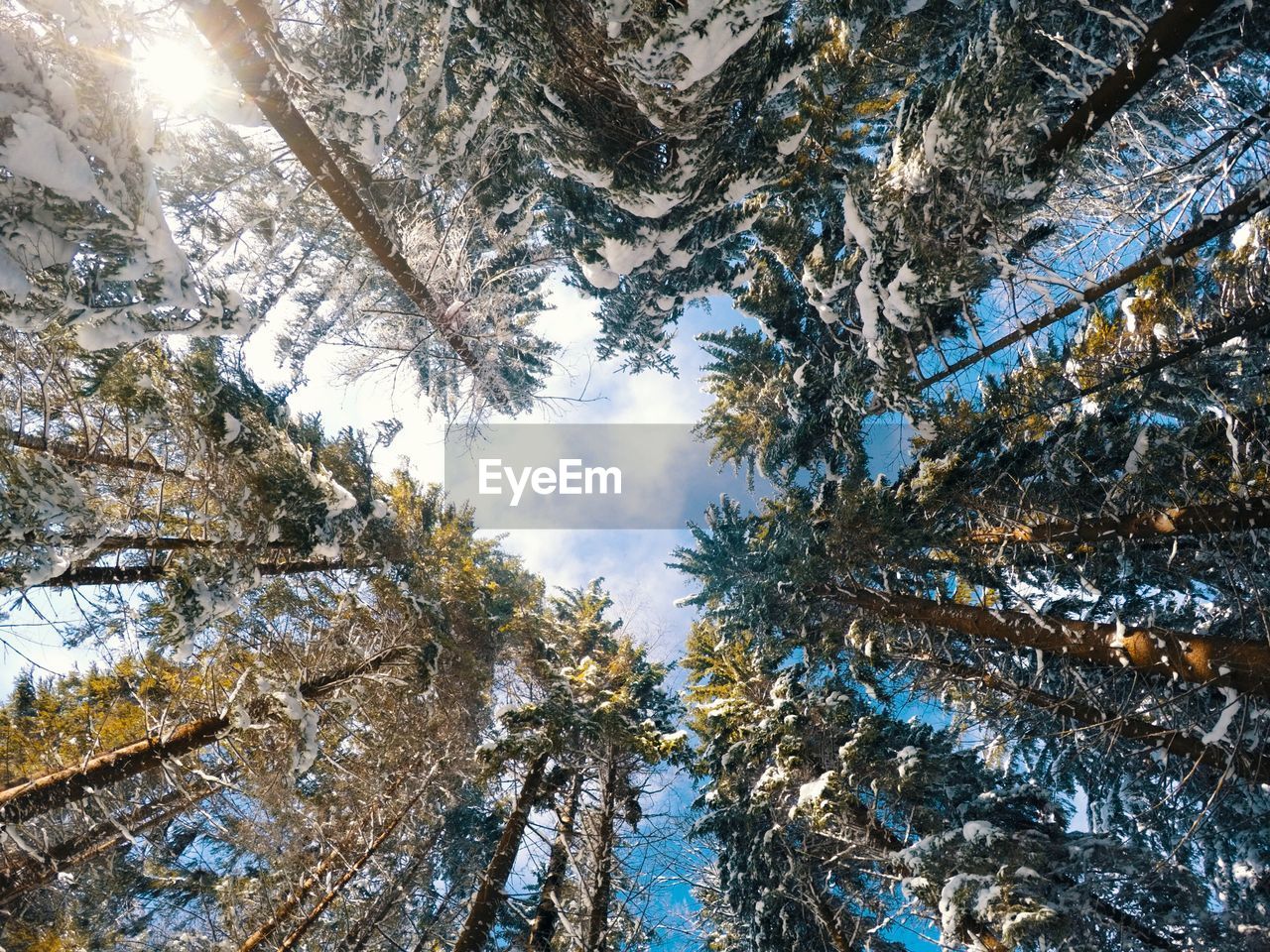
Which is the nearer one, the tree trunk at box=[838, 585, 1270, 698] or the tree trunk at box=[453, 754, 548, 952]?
the tree trunk at box=[838, 585, 1270, 698]

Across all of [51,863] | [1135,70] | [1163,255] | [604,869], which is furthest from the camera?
[604,869]

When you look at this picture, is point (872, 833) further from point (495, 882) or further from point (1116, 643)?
point (495, 882)

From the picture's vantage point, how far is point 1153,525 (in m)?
5.47

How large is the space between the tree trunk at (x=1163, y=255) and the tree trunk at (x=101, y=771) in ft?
31.1

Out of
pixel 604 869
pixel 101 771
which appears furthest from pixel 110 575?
pixel 604 869

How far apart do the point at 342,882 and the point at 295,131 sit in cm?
928

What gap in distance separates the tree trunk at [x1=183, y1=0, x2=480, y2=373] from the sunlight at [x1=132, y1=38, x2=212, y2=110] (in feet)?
1.07

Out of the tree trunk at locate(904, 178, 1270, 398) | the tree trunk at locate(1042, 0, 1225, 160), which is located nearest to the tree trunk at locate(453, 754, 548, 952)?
the tree trunk at locate(904, 178, 1270, 398)

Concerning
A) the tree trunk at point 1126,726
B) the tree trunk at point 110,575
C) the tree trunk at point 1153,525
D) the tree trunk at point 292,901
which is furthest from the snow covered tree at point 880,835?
the tree trunk at point 110,575

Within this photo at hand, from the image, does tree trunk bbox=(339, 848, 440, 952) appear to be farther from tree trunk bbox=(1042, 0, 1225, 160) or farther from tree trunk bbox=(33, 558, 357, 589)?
tree trunk bbox=(1042, 0, 1225, 160)

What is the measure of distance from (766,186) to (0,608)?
1056cm

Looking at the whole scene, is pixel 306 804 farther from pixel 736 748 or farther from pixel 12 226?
pixel 12 226

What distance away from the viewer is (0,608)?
475cm

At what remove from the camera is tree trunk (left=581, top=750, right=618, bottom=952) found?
19.7 ft
